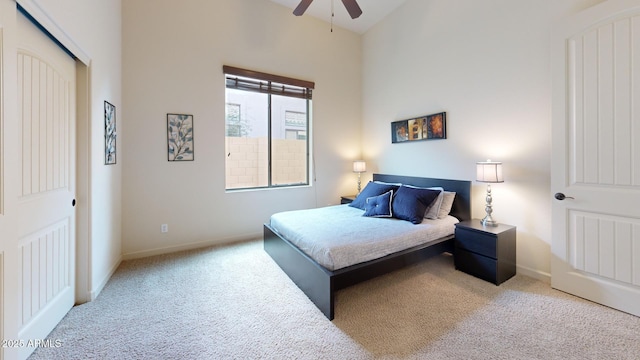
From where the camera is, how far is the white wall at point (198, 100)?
3156mm

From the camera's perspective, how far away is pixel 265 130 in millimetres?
4211

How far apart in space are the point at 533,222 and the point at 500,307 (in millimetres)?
1153

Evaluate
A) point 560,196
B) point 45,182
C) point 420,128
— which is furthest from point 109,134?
point 560,196

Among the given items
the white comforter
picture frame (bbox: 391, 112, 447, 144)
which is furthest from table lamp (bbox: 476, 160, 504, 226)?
picture frame (bbox: 391, 112, 447, 144)

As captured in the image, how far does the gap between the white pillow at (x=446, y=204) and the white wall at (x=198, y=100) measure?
7.01 ft

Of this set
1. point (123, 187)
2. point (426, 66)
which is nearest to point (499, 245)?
point (426, 66)

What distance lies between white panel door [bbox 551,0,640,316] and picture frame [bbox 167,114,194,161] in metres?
4.20

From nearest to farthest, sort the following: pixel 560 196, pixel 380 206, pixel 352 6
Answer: pixel 560 196 < pixel 352 6 < pixel 380 206

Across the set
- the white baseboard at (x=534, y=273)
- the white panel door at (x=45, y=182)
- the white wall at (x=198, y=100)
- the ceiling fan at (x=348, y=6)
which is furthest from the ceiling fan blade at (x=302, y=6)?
the white baseboard at (x=534, y=273)

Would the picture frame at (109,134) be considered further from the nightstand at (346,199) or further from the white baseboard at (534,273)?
the white baseboard at (534,273)

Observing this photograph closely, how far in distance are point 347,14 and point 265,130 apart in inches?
96.9

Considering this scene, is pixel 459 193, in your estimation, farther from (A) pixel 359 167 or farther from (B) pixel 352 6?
(B) pixel 352 6

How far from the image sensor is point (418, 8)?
148 inches

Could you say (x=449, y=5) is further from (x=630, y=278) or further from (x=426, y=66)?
(x=630, y=278)
